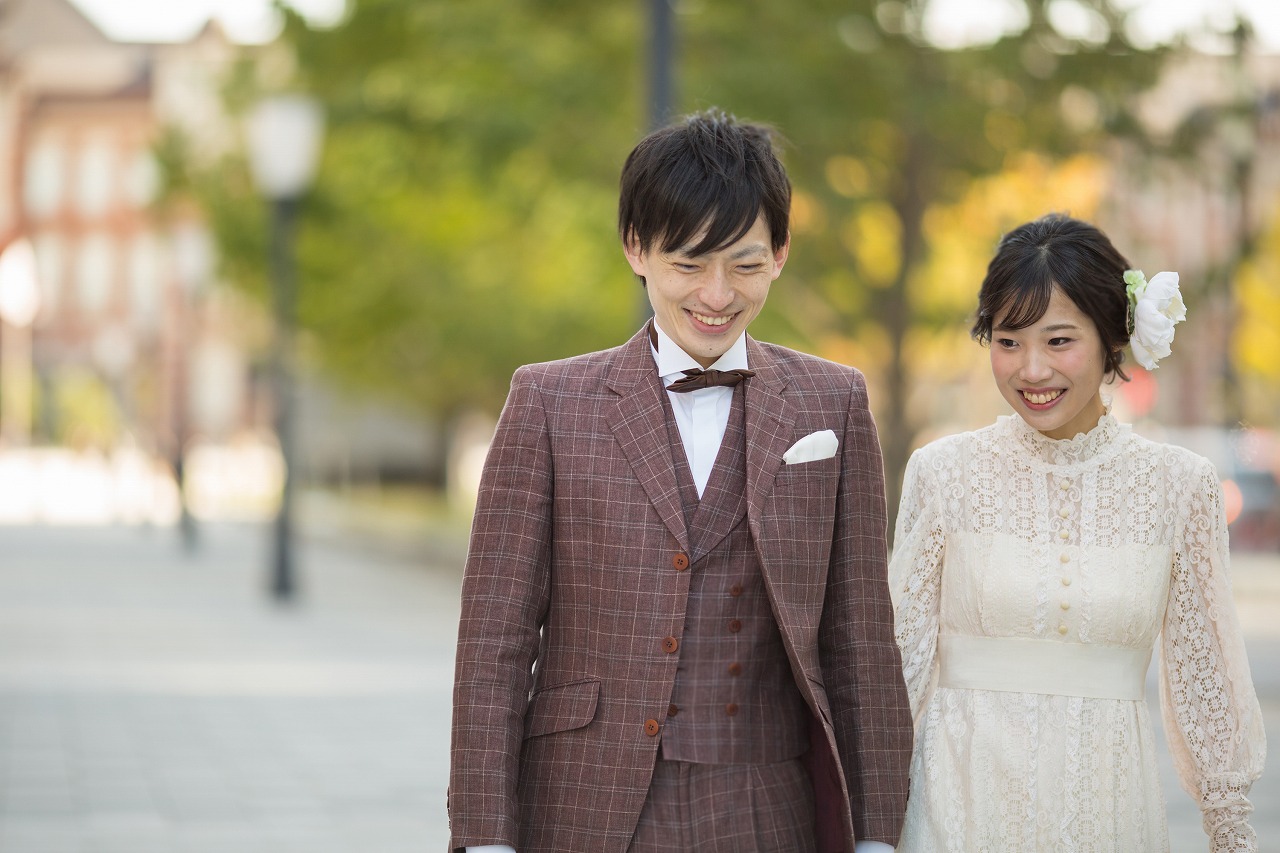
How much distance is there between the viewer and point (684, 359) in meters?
2.94

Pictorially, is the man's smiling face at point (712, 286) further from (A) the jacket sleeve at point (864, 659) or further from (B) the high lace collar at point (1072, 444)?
(B) the high lace collar at point (1072, 444)

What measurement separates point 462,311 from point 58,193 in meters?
62.7

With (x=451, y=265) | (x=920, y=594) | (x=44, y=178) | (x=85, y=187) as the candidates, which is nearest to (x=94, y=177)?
(x=85, y=187)

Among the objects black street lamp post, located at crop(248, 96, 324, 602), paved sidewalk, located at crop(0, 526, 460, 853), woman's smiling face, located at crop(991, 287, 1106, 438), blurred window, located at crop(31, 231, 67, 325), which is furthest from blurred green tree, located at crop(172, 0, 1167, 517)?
blurred window, located at crop(31, 231, 67, 325)

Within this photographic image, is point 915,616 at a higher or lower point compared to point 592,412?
lower

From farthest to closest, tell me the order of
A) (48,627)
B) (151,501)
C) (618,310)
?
(151,501)
(618,310)
(48,627)

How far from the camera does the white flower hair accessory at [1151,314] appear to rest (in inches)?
126

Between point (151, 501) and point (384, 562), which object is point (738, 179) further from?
point (151, 501)

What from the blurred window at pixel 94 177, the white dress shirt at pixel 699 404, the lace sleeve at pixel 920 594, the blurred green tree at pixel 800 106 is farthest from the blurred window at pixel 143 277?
the white dress shirt at pixel 699 404

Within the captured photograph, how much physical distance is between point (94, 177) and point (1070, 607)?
263 feet

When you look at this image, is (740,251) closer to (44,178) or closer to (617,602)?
(617,602)

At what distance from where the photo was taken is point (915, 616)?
10.8 feet

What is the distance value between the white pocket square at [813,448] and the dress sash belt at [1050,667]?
546 mm

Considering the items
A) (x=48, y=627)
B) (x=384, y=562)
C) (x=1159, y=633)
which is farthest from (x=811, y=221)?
(x=1159, y=633)
